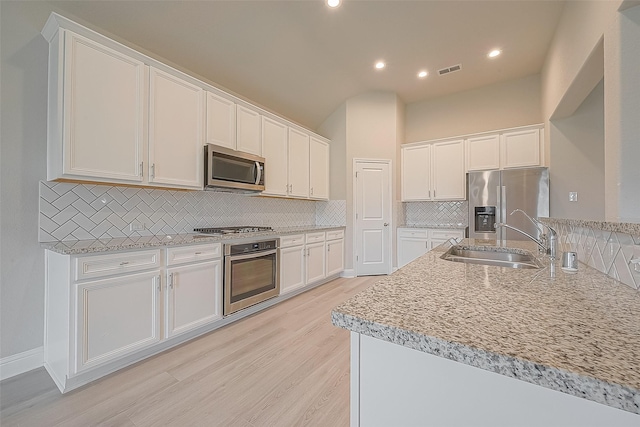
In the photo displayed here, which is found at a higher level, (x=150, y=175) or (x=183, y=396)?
(x=150, y=175)

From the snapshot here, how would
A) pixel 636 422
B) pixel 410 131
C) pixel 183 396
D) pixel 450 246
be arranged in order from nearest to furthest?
1. pixel 636 422
2. pixel 183 396
3. pixel 450 246
4. pixel 410 131

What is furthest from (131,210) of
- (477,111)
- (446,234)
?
(477,111)

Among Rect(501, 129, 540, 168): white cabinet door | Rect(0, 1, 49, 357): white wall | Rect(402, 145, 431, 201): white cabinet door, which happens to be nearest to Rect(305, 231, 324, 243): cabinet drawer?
Rect(402, 145, 431, 201): white cabinet door

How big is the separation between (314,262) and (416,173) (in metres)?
2.51

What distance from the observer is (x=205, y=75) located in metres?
3.15

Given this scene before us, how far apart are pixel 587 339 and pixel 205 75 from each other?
3.74m

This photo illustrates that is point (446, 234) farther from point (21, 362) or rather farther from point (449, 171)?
point (21, 362)

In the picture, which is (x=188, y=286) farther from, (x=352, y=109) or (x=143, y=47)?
(x=352, y=109)

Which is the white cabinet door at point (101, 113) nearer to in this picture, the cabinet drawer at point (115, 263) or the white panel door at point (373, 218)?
the cabinet drawer at point (115, 263)

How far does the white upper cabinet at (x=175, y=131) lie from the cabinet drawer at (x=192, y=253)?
0.63m

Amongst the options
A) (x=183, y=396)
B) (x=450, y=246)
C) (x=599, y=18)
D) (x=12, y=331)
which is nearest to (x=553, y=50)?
(x=599, y=18)

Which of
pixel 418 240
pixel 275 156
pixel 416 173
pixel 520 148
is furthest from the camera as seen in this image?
pixel 416 173

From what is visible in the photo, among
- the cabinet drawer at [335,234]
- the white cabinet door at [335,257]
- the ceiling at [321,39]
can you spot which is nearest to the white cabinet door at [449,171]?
the ceiling at [321,39]

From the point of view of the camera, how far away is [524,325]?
561 millimetres
